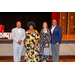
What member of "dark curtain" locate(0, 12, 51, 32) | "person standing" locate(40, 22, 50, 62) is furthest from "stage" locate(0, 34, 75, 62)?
"dark curtain" locate(0, 12, 51, 32)

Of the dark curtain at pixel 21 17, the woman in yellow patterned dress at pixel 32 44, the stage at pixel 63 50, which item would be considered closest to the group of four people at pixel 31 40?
the woman in yellow patterned dress at pixel 32 44

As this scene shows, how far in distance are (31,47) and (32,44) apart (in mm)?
76

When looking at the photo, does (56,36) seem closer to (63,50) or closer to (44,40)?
(44,40)

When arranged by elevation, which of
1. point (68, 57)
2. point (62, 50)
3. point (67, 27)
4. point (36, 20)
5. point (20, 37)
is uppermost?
point (36, 20)

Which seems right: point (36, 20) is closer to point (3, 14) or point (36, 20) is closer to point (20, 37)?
point (3, 14)

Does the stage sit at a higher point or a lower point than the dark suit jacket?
lower

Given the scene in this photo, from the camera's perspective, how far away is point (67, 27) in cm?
856

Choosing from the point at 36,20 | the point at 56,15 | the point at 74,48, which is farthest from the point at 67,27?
the point at 74,48

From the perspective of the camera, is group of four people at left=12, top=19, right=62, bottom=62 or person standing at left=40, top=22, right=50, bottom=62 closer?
group of four people at left=12, top=19, right=62, bottom=62

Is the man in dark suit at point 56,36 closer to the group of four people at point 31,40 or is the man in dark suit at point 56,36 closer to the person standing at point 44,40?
the group of four people at point 31,40

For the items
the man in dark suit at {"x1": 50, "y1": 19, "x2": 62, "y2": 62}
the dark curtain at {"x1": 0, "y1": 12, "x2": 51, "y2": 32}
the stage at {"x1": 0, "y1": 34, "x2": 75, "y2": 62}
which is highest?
the dark curtain at {"x1": 0, "y1": 12, "x2": 51, "y2": 32}

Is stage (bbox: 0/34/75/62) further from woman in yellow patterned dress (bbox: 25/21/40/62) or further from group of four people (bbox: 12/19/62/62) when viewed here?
woman in yellow patterned dress (bbox: 25/21/40/62)

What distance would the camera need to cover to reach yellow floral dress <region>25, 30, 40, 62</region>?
2422 mm

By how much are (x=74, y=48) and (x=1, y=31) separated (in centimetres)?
238
